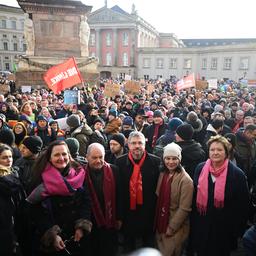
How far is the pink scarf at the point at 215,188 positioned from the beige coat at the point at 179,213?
0.12 metres

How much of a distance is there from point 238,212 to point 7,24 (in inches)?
3490

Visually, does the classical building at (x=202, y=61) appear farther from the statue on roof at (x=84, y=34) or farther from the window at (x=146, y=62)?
the statue on roof at (x=84, y=34)

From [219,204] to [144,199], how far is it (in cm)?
103

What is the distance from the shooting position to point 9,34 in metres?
81.6

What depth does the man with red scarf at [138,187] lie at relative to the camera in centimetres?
418

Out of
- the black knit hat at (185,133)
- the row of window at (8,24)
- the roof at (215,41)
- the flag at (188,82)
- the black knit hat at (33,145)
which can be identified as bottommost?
the black knit hat at (33,145)

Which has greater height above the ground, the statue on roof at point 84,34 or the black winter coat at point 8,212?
the statue on roof at point 84,34

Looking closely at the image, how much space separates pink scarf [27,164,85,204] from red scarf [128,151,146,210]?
0.94 m

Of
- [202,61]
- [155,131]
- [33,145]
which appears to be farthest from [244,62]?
[33,145]

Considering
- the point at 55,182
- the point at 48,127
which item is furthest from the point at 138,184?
the point at 48,127

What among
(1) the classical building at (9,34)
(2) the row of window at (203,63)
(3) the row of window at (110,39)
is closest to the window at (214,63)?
(2) the row of window at (203,63)

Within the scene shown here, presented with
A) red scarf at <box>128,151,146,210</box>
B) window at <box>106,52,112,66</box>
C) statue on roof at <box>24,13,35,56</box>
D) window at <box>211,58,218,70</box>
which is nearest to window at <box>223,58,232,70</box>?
window at <box>211,58,218,70</box>

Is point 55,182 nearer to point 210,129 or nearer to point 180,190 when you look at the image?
point 180,190

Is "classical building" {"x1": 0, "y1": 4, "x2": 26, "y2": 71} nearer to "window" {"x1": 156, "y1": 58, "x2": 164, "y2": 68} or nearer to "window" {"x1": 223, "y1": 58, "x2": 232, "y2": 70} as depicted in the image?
"window" {"x1": 156, "y1": 58, "x2": 164, "y2": 68}
